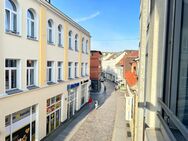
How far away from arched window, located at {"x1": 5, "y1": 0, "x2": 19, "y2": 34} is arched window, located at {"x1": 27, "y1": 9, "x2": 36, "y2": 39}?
1260mm

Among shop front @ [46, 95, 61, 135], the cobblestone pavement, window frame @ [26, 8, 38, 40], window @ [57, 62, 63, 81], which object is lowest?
the cobblestone pavement

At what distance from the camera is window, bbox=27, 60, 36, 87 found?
41.9 feet

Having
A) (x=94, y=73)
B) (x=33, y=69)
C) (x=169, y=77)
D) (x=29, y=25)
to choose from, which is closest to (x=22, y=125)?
(x=33, y=69)

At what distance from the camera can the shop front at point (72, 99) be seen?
68.0ft

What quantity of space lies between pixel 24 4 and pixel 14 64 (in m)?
3.25

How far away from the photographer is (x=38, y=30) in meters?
13.6

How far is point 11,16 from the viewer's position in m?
10.9

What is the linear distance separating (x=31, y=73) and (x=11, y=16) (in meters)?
3.73

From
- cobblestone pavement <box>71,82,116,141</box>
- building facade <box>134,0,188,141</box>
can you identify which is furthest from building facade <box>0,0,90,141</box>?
building facade <box>134,0,188,141</box>

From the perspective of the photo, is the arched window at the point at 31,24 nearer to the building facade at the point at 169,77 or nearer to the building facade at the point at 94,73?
the building facade at the point at 169,77

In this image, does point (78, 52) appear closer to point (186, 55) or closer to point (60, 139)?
point (60, 139)

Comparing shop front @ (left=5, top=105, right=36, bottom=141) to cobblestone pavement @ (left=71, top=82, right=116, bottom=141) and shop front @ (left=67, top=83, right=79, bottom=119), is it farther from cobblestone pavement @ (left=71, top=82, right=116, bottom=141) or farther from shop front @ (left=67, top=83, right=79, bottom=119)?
shop front @ (left=67, top=83, right=79, bottom=119)

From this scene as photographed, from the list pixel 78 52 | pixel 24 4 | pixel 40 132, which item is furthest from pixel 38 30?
pixel 78 52

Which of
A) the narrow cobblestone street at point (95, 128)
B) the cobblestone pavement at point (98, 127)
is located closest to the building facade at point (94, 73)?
the cobblestone pavement at point (98, 127)
